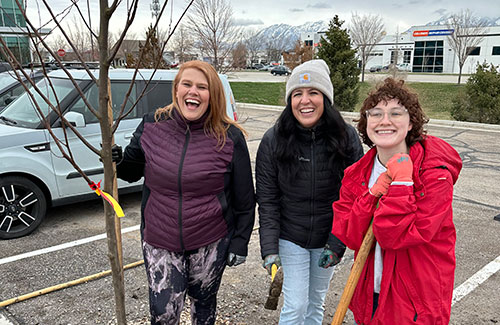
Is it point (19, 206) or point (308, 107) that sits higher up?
point (308, 107)

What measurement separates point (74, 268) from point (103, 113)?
2692 millimetres

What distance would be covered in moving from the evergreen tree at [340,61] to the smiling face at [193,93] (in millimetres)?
12982

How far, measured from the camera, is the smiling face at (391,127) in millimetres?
1858

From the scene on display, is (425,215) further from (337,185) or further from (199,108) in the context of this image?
(199,108)

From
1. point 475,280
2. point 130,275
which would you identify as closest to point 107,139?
point 130,275

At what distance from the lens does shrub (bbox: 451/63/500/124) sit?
41.9ft

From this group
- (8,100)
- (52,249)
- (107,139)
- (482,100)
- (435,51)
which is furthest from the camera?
(435,51)

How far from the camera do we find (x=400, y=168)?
172cm

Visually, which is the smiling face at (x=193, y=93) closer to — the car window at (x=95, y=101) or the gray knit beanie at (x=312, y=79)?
the gray knit beanie at (x=312, y=79)

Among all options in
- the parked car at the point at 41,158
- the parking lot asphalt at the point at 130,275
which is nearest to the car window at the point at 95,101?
the parked car at the point at 41,158

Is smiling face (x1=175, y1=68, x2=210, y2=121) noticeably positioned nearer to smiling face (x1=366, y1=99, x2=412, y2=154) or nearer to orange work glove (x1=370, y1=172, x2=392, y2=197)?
smiling face (x1=366, y1=99, x2=412, y2=154)

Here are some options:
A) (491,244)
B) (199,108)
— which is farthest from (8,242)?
(491,244)

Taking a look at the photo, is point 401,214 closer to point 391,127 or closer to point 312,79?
point 391,127

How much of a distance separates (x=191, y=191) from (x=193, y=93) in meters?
0.52
